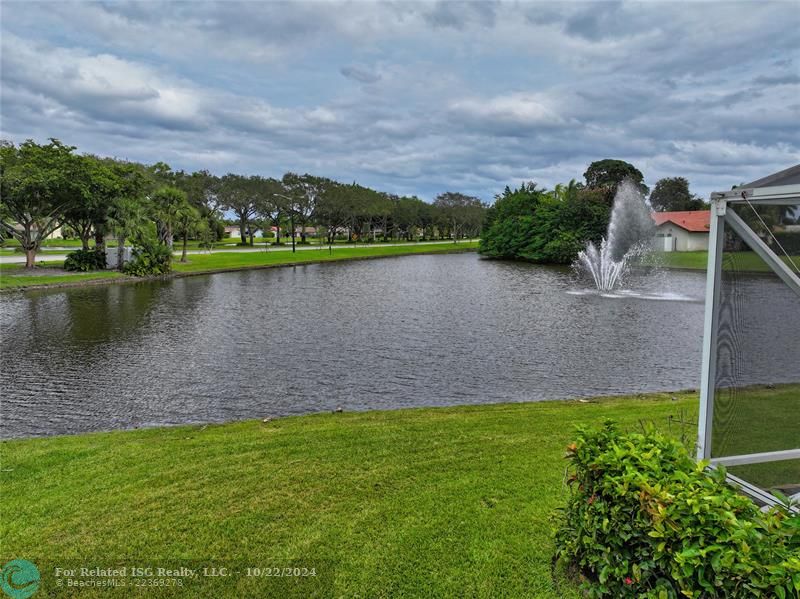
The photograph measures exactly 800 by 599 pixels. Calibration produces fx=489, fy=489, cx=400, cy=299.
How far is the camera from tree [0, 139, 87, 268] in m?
29.3

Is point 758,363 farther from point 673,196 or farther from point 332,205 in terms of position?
point 673,196

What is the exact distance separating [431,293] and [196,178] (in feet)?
169

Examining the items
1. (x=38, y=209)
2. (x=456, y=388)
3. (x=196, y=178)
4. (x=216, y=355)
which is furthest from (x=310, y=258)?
(x=456, y=388)

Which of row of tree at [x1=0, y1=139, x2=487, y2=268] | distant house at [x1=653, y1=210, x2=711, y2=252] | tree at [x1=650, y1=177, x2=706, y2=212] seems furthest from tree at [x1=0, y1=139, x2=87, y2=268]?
tree at [x1=650, y1=177, x2=706, y2=212]

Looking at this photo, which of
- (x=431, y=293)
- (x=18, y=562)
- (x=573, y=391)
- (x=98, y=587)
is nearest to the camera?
(x=98, y=587)

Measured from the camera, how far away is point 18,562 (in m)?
3.78

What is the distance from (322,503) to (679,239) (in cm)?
5781

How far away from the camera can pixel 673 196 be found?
78375 millimetres

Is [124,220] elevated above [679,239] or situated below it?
above

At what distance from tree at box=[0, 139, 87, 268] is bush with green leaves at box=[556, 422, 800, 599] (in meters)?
35.8

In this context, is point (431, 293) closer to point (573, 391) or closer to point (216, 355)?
point (216, 355)

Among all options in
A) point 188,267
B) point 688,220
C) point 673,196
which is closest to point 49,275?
point 188,267

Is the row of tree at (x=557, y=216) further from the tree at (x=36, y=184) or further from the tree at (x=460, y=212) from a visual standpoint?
the tree at (x=36, y=184)

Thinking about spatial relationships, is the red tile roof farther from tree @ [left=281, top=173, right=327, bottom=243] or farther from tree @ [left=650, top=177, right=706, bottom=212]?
tree @ [left=281, top=173, right=327, bottom=243]
